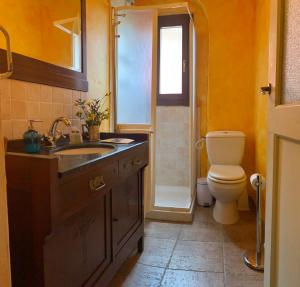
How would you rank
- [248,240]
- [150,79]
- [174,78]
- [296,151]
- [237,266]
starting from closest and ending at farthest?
[296,151] → [237,266] → [248,240] → [150,79] → [174,78]

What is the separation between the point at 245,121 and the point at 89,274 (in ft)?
7.57

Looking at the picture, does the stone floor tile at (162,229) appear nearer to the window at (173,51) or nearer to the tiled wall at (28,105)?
the tiled wall at (28,105)

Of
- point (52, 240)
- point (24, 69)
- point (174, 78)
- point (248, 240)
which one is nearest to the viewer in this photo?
point (52, 240)

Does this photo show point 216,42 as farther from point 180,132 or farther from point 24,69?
point 24,69

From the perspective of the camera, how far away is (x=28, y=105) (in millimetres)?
1505

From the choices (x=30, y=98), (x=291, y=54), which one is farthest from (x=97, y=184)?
(x=291, y=54)

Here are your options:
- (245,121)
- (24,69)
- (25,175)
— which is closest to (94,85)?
(24,69)

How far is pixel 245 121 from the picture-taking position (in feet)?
9.87

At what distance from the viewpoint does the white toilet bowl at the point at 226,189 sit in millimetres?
2398

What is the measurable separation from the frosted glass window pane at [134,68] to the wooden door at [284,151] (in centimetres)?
159

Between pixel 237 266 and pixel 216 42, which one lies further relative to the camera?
pixel 216 42

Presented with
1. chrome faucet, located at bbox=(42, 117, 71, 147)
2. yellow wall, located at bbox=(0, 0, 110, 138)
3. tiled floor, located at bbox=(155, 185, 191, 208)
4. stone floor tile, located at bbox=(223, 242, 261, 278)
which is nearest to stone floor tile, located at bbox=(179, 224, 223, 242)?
stone floor tile, located at bbox=(223, 242, 261, 278)

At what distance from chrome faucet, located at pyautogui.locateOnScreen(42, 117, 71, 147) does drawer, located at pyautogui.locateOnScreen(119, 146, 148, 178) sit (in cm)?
38

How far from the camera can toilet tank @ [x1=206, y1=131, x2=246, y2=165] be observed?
2818mm
